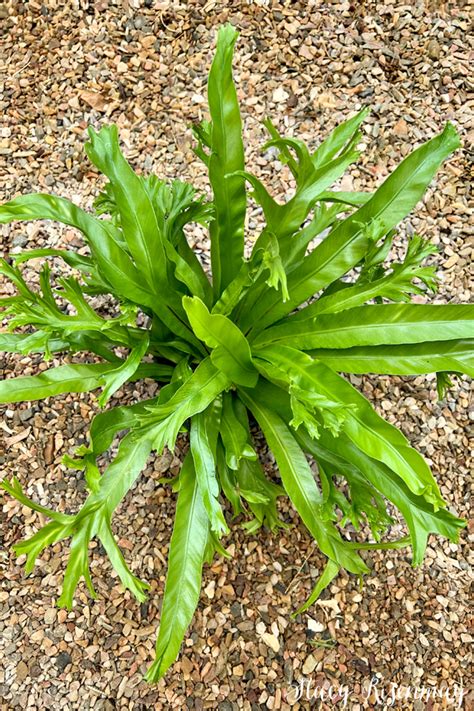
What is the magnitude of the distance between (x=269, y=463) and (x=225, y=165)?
902 millimetres

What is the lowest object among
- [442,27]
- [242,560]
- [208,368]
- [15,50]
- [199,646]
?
[199,646]

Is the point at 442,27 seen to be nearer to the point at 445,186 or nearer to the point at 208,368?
the point at 445,186

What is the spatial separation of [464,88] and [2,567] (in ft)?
7.49

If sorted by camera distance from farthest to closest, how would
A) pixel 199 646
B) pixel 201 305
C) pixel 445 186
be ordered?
pixel 445 186
pixel 199 646
pixel 201 305

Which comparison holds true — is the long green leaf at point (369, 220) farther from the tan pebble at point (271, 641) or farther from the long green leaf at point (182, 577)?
the tan pebble at point (271, 641)

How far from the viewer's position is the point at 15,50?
2406 millimetres

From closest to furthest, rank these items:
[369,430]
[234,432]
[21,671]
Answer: [369,430] < [234,432] < [21,671]

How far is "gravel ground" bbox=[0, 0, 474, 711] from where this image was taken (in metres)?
1.88

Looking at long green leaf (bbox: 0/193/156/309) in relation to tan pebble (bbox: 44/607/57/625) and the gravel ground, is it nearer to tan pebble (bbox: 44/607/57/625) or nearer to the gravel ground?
the gravel ground

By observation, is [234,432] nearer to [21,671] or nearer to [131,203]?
[131,203]

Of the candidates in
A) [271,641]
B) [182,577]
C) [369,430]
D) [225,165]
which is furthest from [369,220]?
[271,641]

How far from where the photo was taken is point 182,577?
1518mm

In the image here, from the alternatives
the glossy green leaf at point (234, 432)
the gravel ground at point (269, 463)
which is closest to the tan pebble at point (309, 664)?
the gravel ground at point (269, 463)

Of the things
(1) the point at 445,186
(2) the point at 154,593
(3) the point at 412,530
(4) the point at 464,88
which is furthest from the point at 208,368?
(4) the point at 464,88
